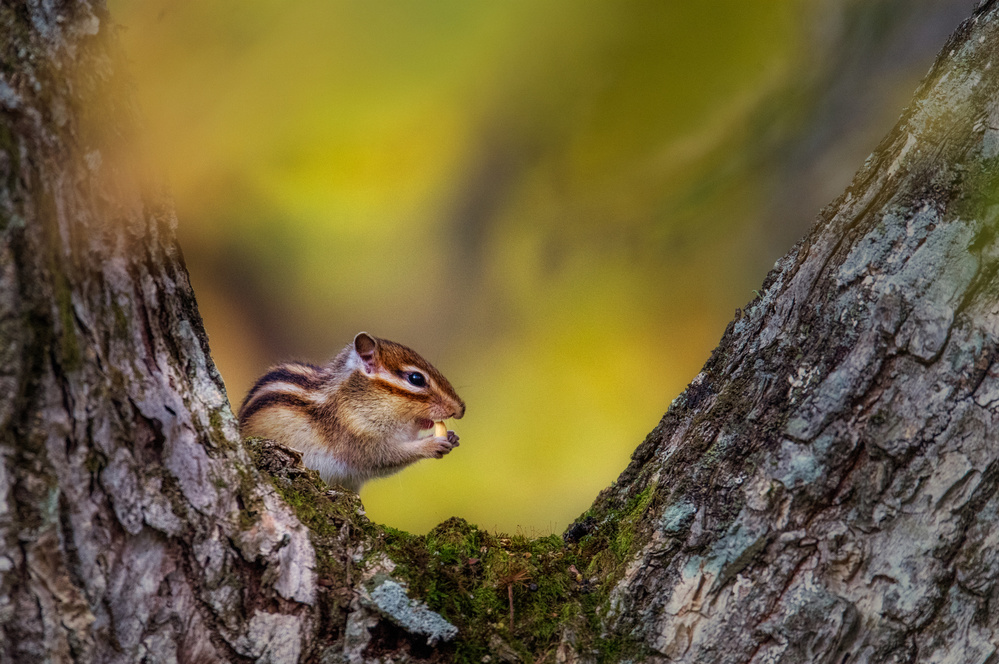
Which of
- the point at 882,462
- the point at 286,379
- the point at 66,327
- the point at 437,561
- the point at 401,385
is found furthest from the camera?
the point at 401,385

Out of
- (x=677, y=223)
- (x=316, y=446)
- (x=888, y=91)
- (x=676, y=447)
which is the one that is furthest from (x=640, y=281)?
(x=676, y=447)

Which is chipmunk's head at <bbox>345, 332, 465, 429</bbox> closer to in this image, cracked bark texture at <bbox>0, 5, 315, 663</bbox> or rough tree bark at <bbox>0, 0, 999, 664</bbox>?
rough tree bark at <bbox>0, 0, 999, 664</bbox>

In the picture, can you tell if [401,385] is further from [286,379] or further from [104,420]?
[104,420]

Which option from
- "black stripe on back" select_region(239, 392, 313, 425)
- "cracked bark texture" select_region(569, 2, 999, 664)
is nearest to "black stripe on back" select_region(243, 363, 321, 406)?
"black stripe on back" select_region(239, 392, 313, 425)

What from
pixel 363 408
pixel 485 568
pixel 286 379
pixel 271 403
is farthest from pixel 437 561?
pixel 286 379

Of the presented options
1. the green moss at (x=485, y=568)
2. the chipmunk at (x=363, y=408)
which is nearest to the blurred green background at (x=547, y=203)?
the chipmunk at (x=363, y=408)

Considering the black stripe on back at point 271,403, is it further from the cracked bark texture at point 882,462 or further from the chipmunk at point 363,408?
the cracked bark texture at point 882,462

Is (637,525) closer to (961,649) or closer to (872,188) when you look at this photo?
(961,649)
